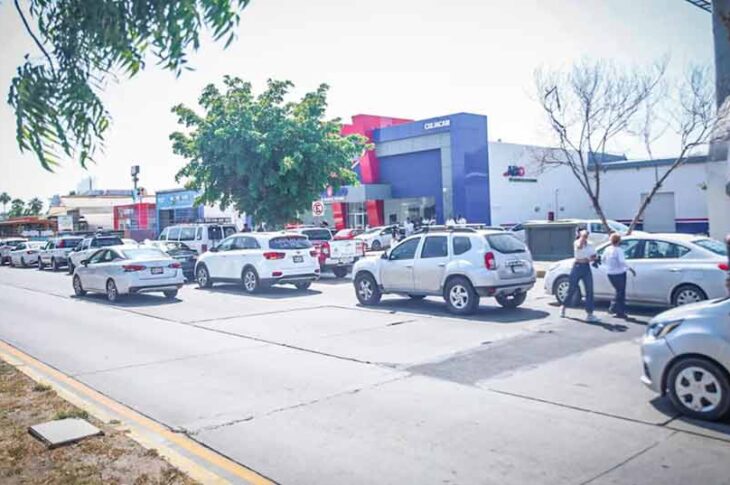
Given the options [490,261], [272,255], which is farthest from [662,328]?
[272,255]

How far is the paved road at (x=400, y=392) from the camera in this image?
4.98m

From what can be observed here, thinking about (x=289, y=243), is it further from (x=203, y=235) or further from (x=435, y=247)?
(x=203, y=235)

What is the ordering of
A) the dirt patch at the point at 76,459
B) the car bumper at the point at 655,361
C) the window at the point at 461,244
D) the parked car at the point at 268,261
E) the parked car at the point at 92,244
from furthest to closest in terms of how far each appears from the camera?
the parked car at the point at 92,244
the parked car at the point at 268,261
the window at the point at 461,244
the car bumper at the point at 655,361
the dirt patch at the point at 76,459

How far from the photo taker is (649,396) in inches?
260

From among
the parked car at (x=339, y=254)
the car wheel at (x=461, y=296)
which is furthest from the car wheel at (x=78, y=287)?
the car wheel at (x=461, y=296)

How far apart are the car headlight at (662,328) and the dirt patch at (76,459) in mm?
4730

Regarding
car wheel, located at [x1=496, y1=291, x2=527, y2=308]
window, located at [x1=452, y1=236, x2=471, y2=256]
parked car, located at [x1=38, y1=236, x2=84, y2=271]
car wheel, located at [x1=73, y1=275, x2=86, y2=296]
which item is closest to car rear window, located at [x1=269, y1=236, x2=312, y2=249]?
car wheel, located at [x1=73, y1=275, x2=86, y2=296]

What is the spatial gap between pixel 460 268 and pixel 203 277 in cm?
1025

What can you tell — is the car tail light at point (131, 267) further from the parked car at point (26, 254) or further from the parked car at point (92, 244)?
the parked car at point (26, 254)

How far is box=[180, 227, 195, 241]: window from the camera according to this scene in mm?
24672

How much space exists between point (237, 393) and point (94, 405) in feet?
5.17

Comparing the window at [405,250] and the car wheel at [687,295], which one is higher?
the window at [405,250]

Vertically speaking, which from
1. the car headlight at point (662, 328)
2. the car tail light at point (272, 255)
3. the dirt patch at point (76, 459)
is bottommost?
the dirt patch at point (76, 459)

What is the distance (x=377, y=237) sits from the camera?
1299 inches
